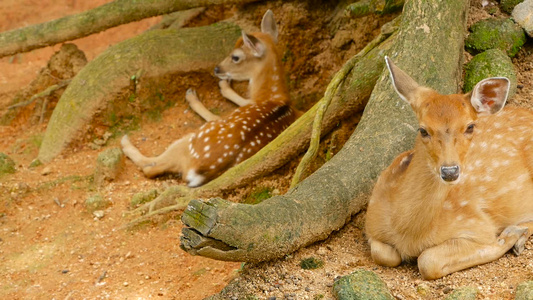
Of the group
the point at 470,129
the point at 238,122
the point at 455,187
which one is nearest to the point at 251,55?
the point at 238,122

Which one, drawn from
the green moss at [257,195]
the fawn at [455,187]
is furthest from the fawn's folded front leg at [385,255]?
the green moss at [257,195]

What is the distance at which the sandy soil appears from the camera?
4160 mm

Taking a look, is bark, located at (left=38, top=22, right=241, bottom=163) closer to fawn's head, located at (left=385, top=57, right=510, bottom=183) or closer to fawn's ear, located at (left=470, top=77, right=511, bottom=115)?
fawn's head, located at (left=385, top=57, right=510, bottom=183)

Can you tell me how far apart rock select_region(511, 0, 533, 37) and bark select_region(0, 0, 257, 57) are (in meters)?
3.05

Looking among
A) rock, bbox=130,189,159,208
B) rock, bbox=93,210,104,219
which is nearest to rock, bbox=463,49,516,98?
rock, bbox=130,189,159,208

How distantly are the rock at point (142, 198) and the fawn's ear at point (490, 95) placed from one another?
3.43m

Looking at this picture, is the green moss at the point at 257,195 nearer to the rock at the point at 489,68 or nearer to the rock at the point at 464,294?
the rock at the point at 489,68

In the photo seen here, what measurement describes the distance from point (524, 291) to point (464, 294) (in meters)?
0.31

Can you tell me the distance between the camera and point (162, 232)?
6.00 metres

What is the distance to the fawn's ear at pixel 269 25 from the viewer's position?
25.7ft

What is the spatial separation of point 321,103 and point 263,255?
5.78 ft

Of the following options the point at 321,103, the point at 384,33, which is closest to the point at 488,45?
the point at 384,33

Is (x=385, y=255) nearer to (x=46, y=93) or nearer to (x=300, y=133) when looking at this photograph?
(x=300, y=133)

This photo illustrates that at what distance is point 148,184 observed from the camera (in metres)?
7.08
